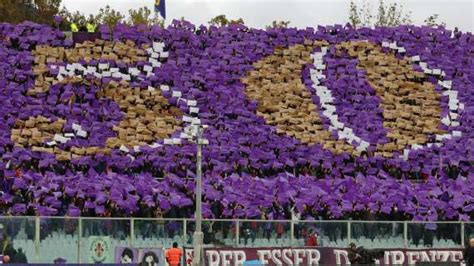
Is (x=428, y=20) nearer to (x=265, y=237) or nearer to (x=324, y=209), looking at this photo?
(x=324, y=209)

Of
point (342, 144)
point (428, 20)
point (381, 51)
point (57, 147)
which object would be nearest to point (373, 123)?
point (342, 144)

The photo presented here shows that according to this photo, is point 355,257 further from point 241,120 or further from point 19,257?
point 241,120

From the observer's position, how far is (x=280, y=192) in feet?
189

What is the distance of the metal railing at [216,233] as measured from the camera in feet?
155

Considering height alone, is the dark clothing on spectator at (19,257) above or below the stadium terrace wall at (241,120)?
below

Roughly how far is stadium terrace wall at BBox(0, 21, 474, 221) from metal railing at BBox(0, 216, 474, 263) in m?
4.73

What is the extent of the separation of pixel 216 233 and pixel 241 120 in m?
15.1

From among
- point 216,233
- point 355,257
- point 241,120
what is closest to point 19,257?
point 216,233

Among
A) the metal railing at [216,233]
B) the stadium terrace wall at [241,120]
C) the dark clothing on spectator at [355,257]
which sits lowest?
the dark clothing on spectator at [355,257]

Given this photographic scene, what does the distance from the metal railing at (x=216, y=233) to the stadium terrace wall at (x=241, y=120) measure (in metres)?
4.73

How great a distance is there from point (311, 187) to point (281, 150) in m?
4.88

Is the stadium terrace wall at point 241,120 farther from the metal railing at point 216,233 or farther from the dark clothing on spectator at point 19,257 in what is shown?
the dark clothing on spectator at point 19,257

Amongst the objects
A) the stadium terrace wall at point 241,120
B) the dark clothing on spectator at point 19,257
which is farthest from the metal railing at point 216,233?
the stadium terrace wall at point 241,120

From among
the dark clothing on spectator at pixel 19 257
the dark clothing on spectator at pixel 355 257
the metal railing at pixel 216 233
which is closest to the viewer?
the dark clothing on spectator at pixel 19 257
